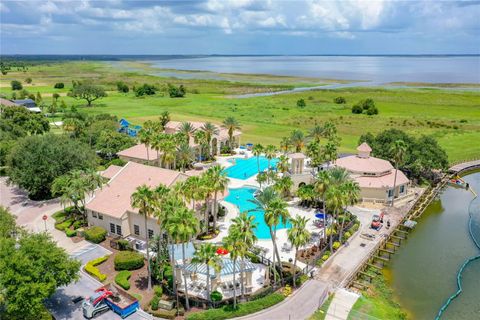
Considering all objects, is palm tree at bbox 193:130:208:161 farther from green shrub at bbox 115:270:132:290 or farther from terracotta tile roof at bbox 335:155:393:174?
green shrub at bbox 115:270:132:290

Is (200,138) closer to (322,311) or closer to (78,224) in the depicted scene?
(78,224)

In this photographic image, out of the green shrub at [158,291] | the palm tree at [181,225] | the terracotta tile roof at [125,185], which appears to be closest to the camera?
the palm tree at [181,225]

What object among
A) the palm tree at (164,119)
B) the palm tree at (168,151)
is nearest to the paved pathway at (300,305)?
the palm tree at (168,151)

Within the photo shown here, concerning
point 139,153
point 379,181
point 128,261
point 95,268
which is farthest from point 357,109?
point 95,268

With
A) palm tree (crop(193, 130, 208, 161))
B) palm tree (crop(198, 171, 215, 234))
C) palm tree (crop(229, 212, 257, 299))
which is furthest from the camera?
palm tree (crop(193, 130, 208, 161))

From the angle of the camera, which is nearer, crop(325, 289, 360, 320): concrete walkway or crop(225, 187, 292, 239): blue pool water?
crop(325, 289, 360, 320): concrete walkway

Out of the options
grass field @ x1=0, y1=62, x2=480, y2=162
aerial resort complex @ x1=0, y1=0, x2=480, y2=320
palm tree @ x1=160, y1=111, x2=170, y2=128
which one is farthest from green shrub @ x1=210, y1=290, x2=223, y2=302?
grass field @ x1=0, y1=62, x2=480, y2=162

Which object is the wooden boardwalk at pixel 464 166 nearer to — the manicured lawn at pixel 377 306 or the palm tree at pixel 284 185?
the palm tree at pixel 284 185
